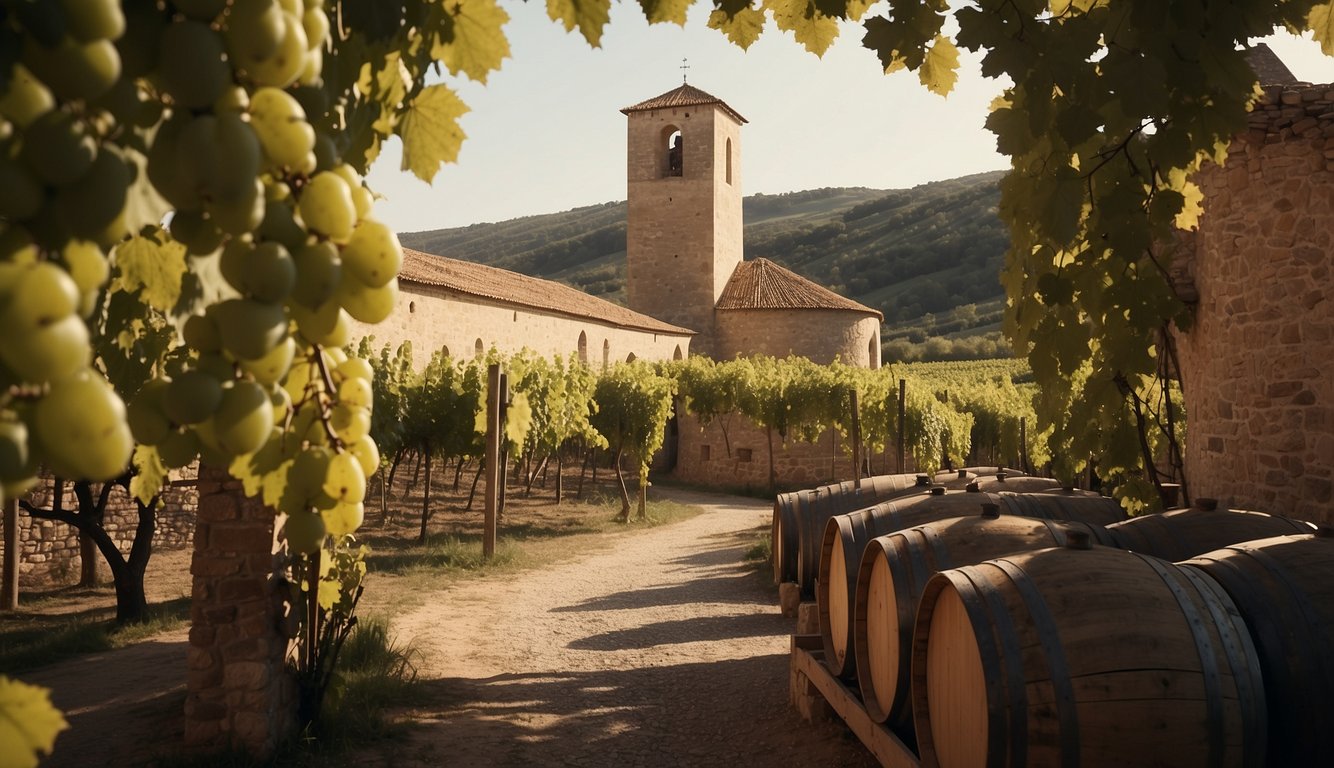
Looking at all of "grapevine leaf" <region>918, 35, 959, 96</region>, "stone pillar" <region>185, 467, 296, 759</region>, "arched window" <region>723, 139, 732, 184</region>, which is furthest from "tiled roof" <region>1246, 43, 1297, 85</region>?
"arched window" <region>723, 139, 732, 184</region>

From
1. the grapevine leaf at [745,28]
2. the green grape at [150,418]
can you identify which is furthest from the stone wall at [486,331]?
the green grape at [150,418]

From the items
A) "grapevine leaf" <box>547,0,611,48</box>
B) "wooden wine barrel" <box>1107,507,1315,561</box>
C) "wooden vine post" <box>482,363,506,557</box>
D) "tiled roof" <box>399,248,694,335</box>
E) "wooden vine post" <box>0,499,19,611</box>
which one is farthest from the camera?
"tiled roof" <box>399,248,694,335</box>

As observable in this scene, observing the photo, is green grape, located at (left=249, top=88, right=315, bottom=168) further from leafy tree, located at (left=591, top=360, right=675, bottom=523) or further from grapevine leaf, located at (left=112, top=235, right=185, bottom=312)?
leafy tree, located at (left=591, top=360, right=675, bottom=523)

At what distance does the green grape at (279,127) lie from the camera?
643 millimetres

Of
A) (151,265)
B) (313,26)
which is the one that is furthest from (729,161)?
(313,26)

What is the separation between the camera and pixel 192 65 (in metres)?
0.60

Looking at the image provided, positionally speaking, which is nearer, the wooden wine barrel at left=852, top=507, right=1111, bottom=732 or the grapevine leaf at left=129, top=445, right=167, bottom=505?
the grapevine leaf at left=129, top=445, right=167, bottom=505

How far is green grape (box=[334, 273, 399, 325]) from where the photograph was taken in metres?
0.76

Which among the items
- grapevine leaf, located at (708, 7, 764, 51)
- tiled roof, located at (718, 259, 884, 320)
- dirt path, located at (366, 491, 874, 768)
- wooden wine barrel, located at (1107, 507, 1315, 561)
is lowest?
dirt path, located at (366, 491, 874, 768)

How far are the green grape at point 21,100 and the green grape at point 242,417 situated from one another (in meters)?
0.22

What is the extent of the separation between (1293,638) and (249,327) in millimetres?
3487

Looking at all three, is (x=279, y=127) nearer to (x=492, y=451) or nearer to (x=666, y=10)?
(x=666, y=10)

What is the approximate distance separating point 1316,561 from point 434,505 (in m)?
16.9

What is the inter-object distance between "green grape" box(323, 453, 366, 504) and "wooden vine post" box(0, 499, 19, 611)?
10465 millimetres
